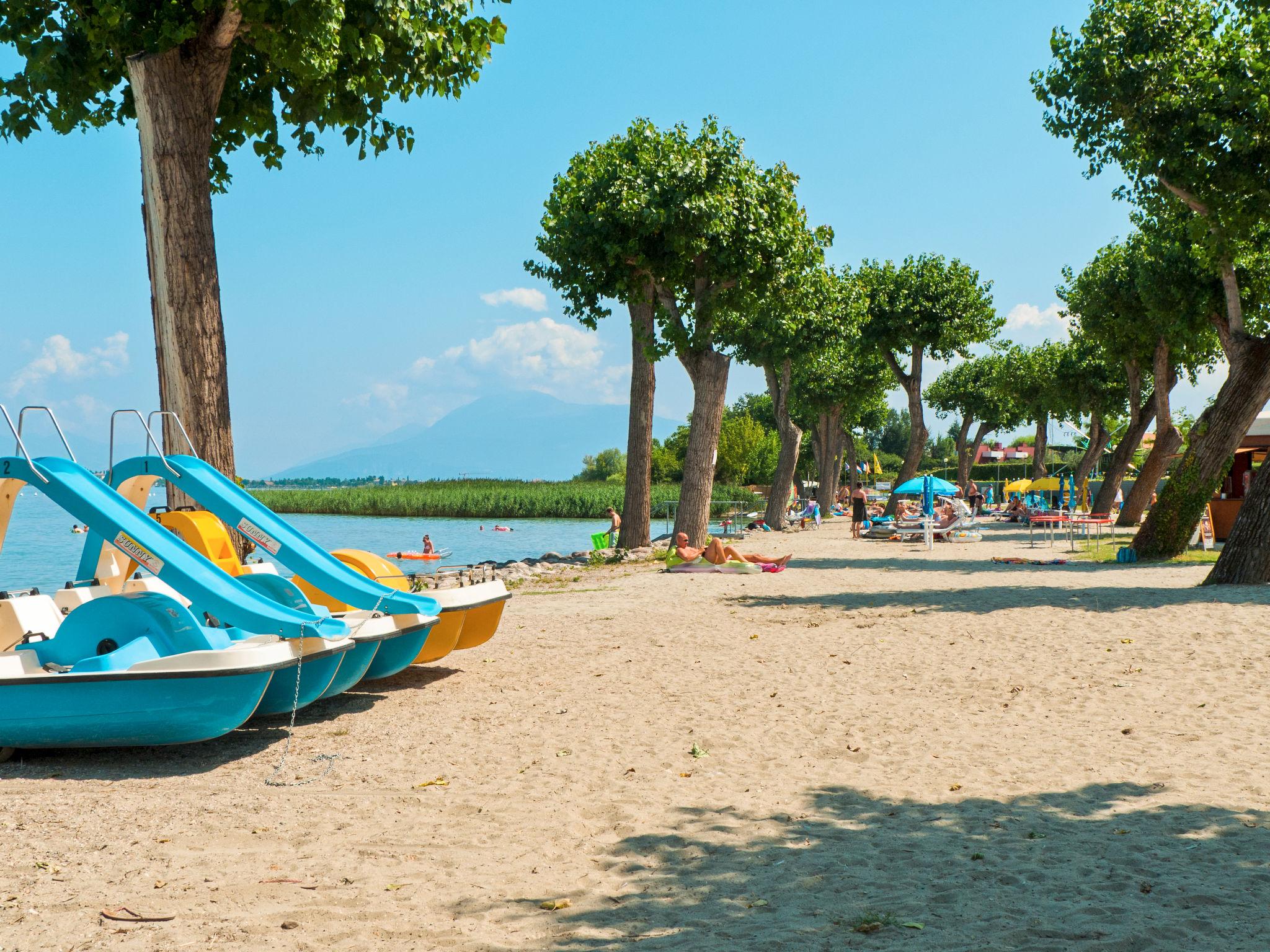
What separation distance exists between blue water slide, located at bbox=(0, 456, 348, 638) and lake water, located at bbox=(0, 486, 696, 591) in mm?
8556

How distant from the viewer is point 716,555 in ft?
62.5

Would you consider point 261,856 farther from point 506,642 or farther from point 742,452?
point 742,452

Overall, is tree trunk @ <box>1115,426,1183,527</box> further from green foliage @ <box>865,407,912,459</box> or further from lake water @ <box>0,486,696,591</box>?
green foliage @ <box>865,407,912,459</box>

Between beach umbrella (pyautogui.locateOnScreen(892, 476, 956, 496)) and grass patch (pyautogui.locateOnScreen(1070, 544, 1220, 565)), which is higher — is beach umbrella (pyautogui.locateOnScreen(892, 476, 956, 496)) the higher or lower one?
the higher one

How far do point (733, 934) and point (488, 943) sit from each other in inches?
35.7

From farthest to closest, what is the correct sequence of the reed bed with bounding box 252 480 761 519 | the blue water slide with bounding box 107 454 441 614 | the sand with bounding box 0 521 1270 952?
the reed bed with bounding box 252 480 761 519, the blue water slide with bounding box 107 454 441 614, the sand with bounding box 0 521 1270 952

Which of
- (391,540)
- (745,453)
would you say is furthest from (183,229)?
(745,453)

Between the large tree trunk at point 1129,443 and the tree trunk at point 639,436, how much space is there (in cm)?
1762

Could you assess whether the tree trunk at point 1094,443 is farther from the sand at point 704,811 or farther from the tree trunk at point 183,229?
the tree trunk at point 183,229

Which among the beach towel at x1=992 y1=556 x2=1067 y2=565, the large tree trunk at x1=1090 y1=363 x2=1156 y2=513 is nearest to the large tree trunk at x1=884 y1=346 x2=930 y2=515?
the large tree trunk at x1=1090 y1=363 x2=1156 y2=513

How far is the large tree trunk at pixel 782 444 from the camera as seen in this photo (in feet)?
113

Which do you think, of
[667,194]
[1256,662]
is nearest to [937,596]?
[1256,662]

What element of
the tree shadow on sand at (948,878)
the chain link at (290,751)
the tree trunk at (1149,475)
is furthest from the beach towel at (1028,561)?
the chain link at (290,751)

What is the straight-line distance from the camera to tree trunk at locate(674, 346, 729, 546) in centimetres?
2155
